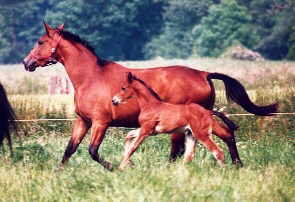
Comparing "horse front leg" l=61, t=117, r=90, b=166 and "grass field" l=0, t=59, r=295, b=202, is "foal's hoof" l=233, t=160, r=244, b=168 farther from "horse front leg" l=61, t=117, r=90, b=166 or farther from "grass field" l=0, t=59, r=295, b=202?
"horse front leg" l=61, t=117, r=90, b=166

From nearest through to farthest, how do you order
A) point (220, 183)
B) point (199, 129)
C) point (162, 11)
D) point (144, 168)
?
point (220, 183) → point (144, 168) → point (199, 129) → point (162, 11)

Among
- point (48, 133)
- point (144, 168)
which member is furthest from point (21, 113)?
point (144, 168)

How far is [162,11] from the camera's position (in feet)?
221

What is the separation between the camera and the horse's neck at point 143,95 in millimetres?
10570

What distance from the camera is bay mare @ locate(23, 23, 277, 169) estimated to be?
10625mm

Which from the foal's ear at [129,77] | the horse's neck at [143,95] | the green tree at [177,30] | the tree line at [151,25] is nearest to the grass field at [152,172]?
the horse's neck at [143,95]

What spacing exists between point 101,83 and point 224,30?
51.9 meters

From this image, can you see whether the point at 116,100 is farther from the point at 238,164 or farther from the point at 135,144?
the point at 238,164

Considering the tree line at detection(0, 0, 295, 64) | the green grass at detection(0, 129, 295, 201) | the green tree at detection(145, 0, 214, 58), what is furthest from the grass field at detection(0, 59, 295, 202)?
the green tree at detection(145, 0, 214, 58)

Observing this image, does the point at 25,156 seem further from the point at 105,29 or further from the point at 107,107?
the point at 105,29

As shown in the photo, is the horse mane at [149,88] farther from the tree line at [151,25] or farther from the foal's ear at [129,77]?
the tree line at [151,25]

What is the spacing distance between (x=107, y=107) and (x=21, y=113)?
6045 millimetres

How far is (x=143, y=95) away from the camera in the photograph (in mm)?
10648

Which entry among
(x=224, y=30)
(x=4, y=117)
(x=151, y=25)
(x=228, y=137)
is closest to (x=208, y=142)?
(x=228, y=137)
